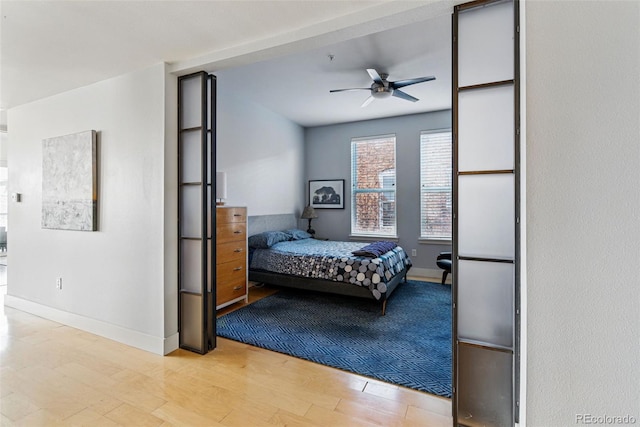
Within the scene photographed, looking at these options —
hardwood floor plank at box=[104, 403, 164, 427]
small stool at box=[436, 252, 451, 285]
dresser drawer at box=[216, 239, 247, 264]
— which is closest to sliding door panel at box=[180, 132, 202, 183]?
dresser drawer at box=[216, 239, 247, 264]

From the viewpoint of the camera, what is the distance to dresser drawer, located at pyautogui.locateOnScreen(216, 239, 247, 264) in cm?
337

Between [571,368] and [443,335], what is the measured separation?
1.75m

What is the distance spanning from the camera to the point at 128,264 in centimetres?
264

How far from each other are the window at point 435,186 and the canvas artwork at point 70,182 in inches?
180

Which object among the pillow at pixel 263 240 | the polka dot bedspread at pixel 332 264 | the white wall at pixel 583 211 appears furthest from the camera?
the pillow at pixel 263 240

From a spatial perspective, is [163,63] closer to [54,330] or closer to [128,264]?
[128,264]

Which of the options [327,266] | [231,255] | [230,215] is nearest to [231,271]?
[231,255]

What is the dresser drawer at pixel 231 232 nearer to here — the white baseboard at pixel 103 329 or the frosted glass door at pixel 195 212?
the frosted glass door at pixel 195 212

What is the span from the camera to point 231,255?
3.57 meters

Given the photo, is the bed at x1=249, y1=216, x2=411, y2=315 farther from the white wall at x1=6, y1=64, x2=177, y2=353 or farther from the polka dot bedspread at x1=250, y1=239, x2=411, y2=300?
the white wall at x1=6, y1=64, x2=177, y2=353

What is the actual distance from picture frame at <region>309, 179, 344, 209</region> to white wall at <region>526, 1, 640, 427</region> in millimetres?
4499

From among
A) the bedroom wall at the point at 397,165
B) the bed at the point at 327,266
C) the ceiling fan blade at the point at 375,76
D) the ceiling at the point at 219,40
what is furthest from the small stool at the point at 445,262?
the ceiling fan blade at the point at 375,76

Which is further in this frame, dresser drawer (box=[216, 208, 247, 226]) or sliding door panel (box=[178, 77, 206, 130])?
dresser drawer (box=[216, 208, 247, 226])

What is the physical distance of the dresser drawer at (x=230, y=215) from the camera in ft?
11.1
